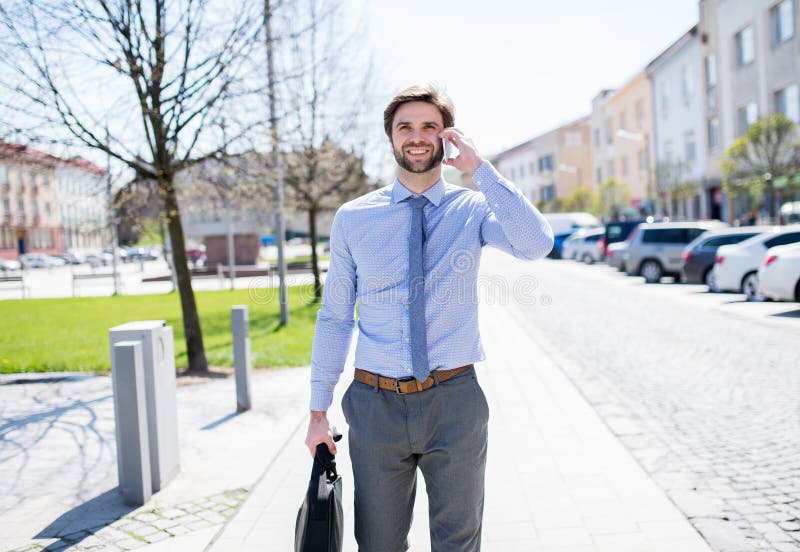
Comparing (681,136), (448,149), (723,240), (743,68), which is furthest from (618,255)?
(448,149)

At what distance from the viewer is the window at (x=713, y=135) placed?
1302 inches

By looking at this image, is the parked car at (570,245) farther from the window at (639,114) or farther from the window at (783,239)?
the window at (783,239)

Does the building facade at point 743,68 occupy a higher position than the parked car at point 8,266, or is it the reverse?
the building facade at point 743,68

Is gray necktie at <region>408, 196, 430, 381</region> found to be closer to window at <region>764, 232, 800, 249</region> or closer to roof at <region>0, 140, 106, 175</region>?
roof at <region>0, 140, 106, 175</region>

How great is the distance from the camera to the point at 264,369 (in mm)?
9117

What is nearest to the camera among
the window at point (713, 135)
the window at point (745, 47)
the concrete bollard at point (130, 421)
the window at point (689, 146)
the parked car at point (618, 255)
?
the concrete bollard at point (130, 421)

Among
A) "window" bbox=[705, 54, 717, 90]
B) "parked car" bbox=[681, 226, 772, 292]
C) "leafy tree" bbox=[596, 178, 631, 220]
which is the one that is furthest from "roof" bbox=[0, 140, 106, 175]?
"leafy tree" bbox=[596, 178, 631, 220]

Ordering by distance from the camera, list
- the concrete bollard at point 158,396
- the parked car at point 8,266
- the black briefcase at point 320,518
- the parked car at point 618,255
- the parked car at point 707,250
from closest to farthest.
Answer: the black briefcase at point 320,518 < the concrete bollard at point 158,396 < the parked car at point 707,250 < the parked car at point 618,255 < the parked car at point 8,266

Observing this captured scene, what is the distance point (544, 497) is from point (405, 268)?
243 cm

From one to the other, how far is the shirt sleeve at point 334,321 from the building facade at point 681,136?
110ft

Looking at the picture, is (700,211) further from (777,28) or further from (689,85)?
(777,28)

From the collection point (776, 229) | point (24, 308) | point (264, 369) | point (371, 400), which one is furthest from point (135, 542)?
point (24, 308)

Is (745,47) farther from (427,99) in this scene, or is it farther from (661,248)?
(427,99)

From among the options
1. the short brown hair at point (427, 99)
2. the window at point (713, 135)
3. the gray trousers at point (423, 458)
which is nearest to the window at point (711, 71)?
the window at point (713, 135)
